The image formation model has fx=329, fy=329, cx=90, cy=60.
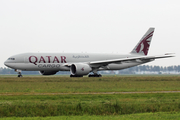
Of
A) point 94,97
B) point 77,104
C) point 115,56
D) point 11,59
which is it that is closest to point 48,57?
point 11,59

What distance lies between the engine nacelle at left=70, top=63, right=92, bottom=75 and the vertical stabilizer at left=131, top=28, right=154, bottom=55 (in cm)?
1471

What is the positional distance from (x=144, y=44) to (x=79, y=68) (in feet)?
58.6

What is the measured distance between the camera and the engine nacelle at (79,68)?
5294cm

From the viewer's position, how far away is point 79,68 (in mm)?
53000

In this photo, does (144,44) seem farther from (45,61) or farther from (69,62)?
(45,61)

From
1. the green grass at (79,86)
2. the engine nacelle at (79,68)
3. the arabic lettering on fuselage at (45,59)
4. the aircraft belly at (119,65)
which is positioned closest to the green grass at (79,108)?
the green grass at (79,86)

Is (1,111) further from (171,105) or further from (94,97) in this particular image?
(171,105)

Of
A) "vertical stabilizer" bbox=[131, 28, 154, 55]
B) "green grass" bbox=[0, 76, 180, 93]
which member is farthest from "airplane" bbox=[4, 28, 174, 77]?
"green grass" bbox=[0, 76, 180, 93]

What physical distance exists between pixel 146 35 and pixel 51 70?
829 inches

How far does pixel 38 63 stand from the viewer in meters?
53.4

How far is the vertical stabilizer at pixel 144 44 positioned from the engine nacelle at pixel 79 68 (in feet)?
48.3

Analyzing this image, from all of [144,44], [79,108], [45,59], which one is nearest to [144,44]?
[144,44]

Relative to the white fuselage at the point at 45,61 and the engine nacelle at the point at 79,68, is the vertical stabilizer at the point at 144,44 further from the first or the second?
the engine nacelle at the point at 79,68

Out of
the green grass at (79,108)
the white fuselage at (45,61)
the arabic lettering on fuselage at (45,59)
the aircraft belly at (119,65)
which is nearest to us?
the green grass at (79,108)
